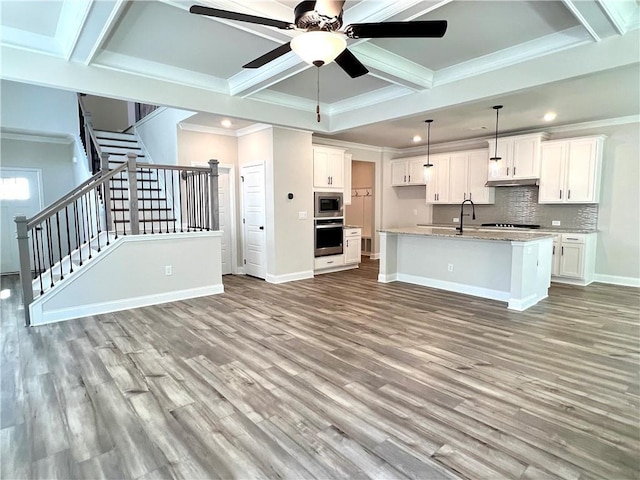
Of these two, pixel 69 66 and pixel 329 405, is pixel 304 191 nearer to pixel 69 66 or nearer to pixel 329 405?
pixel 69 66

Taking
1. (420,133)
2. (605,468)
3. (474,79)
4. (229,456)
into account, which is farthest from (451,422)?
(420,133)

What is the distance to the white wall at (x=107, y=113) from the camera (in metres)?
8.62

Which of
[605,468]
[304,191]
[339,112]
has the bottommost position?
[605,468]

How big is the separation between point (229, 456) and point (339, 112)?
5.21 metres

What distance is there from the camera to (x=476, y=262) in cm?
523

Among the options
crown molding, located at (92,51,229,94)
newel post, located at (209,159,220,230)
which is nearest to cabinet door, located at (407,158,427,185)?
newel post, located at (209,159,220,230)

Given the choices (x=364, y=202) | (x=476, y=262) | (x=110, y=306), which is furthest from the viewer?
(x=364, y=202)

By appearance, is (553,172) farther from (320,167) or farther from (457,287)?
(320,167)

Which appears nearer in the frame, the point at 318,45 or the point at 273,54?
the point at 318,45

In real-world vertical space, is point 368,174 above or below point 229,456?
above

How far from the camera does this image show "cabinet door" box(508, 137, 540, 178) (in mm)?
6250

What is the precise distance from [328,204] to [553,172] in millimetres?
4034

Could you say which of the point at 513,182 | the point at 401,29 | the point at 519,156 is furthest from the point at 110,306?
the point at 519,156

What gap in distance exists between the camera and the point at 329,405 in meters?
2.41
